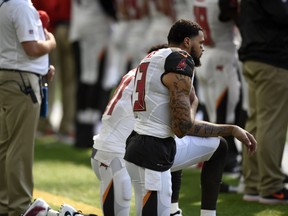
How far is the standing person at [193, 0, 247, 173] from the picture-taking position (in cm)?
859

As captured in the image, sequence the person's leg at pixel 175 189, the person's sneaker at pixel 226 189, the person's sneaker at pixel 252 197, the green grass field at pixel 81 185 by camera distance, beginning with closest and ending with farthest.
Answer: the person's leg at pixel 175 189
the green grass field at pixel 81 185
the person's sneaker at pixel 252 197
the person's sneaker at pixel 226 189

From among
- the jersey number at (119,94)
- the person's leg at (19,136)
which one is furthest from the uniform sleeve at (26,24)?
the jersey number at (119,94)

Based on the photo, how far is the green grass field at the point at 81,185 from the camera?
7441 mm

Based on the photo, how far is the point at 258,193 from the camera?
780 cm

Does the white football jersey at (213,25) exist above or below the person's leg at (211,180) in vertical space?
above

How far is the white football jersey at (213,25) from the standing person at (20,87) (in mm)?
2098

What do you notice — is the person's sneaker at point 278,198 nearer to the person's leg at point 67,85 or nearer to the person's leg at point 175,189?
the person's leg at point 175,189

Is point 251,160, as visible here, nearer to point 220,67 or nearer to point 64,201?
point 220,67

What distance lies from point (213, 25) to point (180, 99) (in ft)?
10.4

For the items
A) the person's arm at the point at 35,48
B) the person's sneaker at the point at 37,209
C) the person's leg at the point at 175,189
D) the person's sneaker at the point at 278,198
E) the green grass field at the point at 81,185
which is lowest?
the green grass field at the point at 81,185

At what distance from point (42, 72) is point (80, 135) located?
13.9ft

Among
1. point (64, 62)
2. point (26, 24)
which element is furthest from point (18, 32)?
point (64, 62)

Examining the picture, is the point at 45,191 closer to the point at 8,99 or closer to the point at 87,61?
the point at 8,99

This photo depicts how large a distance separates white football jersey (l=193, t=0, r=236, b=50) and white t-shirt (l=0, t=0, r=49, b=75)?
215cm
